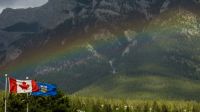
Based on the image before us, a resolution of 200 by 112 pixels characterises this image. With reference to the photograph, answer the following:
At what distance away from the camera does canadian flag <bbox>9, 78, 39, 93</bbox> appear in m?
90.4

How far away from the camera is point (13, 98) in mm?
129125

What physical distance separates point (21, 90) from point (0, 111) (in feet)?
217

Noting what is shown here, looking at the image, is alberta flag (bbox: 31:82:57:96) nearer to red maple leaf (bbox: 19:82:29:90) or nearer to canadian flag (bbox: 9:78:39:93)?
canadian flag (bbox: 9:78:39:93)

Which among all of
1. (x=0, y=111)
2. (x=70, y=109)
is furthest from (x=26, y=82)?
(x=0, y=111)

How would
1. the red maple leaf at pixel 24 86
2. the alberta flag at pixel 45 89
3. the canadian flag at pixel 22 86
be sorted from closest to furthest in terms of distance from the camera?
the canadian flag at pixel 22 86
the red maple leaf at pixel 24 86
the alberta flag at pixel 45 89

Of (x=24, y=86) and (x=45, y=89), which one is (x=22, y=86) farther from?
(x=45, y=89)

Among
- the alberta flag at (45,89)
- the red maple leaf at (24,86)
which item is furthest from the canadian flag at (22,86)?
the alberta flag at (45,89)

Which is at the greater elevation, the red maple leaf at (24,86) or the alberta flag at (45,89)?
the red maple leaf at (24,86)

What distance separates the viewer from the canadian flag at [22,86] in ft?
297

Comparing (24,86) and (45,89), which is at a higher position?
(24,86)

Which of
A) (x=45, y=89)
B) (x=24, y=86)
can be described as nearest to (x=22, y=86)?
(x=24, y=86)

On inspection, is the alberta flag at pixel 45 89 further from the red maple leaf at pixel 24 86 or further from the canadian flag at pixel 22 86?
the red maple leaf at pixel 24 86

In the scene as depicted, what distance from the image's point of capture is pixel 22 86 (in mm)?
93000

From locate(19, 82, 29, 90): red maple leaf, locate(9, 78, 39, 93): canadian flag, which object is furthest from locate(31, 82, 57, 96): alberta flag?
locate(19, 82, 29, 90): red maple leaf
